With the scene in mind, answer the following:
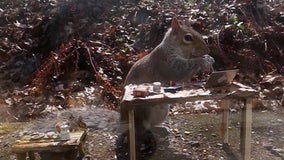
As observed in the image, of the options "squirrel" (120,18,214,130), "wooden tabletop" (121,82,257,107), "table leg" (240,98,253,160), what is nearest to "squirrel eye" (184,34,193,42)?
"squirrel" (120,18,214,130)

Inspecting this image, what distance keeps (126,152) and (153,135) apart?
0.47m

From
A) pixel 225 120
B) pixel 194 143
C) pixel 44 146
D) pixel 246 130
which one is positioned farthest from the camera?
pixel 194 143

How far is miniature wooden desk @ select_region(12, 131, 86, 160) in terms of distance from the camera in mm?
3613

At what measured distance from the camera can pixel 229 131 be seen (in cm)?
489

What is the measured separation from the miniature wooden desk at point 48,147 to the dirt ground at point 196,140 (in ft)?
1.84

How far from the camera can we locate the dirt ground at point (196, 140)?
4.31 m

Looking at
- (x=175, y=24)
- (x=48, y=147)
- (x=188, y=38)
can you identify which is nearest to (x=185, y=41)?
(x=188, y=38)

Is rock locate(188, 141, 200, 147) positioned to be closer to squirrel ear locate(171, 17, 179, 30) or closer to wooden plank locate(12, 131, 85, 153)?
squirrel ear locate(171, 17, 179, 30)

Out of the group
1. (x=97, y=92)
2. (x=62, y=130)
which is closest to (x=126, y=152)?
(x=62, y=130)

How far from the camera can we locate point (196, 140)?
15.3 ft

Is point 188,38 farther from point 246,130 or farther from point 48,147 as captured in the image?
point 48,147

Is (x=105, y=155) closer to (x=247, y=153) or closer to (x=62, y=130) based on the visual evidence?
(x=62, y=130)

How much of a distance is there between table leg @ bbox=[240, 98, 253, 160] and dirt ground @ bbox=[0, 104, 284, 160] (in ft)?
1.10

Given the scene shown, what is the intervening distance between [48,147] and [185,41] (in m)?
1.87
